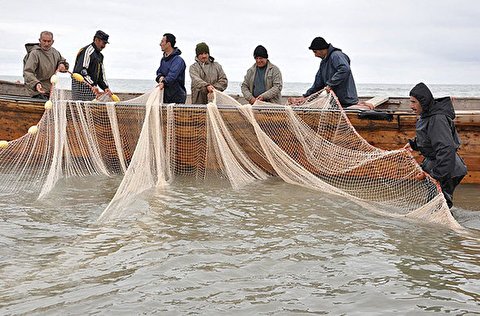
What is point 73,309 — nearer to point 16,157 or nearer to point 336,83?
point 16,157

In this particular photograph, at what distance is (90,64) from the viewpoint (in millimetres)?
9570

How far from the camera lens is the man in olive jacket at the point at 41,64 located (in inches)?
381

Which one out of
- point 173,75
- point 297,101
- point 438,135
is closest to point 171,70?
point 173,75

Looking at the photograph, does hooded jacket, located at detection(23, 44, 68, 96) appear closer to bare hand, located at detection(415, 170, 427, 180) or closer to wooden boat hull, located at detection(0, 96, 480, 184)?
wooden boat hull, located at detection(0, 96, 480, 184)

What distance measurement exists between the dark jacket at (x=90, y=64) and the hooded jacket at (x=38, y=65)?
0.23 metres

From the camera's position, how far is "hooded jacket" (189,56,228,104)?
966 cm

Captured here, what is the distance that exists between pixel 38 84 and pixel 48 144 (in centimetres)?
159

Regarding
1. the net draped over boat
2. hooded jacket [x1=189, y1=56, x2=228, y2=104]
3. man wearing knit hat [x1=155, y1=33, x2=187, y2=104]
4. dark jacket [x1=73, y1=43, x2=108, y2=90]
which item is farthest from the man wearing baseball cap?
hooded jacket [x1=189, y1=56, x2=228, y2=104]

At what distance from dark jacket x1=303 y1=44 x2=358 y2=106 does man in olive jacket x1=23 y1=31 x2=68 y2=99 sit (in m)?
3.81

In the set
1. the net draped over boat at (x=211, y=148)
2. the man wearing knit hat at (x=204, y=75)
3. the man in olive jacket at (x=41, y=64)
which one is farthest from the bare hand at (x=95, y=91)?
the man wearing knit hat at (x=204, y=75)

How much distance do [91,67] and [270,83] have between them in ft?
8.96

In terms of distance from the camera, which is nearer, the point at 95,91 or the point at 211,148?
the point at 211,148

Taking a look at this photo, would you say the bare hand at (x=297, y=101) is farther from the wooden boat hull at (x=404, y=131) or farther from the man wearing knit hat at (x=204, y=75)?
the man wearing knit hat at (x=204, y=75)

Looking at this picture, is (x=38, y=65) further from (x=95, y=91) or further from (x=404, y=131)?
(x=404, y=131)
